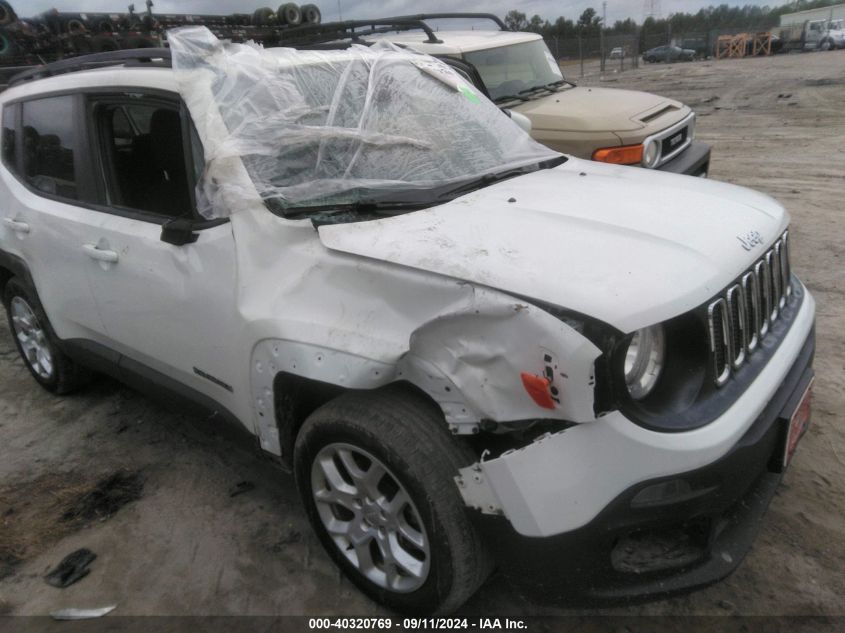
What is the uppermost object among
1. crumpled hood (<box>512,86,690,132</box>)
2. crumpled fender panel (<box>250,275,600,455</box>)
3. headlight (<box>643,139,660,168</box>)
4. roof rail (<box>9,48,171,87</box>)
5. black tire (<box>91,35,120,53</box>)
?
black tire (<box>91,35,120,53</box>)

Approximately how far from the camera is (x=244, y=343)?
2363 mm

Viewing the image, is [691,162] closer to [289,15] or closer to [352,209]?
[289,15]

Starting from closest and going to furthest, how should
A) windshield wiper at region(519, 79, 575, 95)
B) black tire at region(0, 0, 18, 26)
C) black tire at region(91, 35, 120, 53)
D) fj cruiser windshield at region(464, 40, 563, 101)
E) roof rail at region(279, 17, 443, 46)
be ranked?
roof rail at region(279, 17, 443, 46), black tire at region(91, 35, 120, 53), black tire at region(0, 0, 18, 26), fj cruiser windshield at region(464, 40, 563, 101), windshield wiper at region(519, 79, 575, 95)

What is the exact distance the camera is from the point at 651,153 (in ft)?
19.1

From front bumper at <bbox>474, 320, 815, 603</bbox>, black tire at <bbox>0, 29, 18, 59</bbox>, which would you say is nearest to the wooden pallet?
black tire at <bbox>0, 29, 18, 59</bbox>

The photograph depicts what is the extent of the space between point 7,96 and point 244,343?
2.59 metres

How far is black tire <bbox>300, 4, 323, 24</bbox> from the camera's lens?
17.6 feet

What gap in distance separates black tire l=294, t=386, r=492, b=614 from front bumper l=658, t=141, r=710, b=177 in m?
4.69

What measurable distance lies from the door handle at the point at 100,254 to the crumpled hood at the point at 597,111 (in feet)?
13.5

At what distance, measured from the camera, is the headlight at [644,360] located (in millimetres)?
1913

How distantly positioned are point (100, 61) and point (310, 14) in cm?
258

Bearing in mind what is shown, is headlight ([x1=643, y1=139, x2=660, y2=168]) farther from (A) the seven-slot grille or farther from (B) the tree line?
(B) the tree line

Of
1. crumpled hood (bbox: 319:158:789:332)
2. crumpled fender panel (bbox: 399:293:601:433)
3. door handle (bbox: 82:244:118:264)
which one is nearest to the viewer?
crumpled fender panel (bbox: 399:293:601:433)

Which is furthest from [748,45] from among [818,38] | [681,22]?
[681,22]
